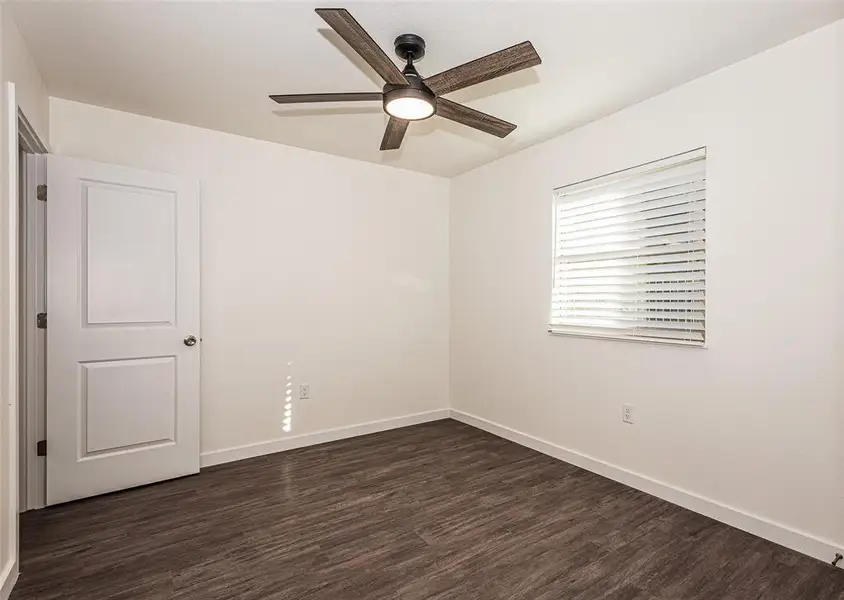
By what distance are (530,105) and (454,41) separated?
88cm

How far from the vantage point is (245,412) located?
3.51 m

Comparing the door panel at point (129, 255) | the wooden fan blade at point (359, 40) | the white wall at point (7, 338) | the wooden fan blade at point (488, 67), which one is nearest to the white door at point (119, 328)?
the door panel at point (129, 255)

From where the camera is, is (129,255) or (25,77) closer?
(25,77)

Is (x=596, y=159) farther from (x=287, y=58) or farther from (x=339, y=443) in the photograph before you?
(x=339, y=443)

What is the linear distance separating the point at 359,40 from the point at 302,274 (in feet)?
7.70

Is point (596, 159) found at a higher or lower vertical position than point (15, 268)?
higher

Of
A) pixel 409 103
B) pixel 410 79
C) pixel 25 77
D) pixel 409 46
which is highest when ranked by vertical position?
pixel 409 46

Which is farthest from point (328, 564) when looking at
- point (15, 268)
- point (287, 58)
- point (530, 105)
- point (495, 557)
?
point (530, 105)

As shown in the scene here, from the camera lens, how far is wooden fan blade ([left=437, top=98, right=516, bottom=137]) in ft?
7.29

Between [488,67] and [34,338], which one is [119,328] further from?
[488,67]

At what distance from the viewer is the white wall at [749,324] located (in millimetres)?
2123

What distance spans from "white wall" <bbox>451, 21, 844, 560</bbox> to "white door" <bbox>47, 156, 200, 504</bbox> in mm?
2734

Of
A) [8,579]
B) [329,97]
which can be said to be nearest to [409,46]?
[329,97]

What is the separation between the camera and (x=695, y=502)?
261 cm
